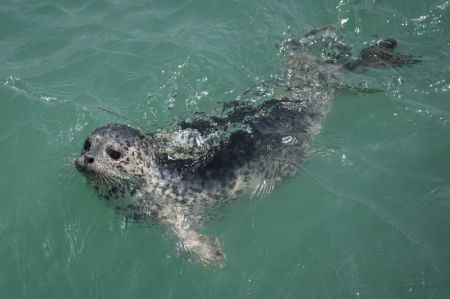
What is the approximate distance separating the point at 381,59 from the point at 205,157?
306 cm

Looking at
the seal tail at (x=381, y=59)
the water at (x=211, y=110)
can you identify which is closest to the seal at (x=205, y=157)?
the water at (x=211, y=110)

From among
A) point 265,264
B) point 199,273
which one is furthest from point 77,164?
point 265,264

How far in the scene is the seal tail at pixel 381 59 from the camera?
7328mm

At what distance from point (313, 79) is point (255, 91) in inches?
31.8

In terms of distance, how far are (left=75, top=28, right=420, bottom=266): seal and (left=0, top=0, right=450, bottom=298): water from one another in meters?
0.19

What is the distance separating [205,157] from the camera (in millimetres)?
5949

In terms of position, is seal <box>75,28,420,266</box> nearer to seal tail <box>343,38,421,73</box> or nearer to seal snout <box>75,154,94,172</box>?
seal snout <box>75,154,94,172</box>

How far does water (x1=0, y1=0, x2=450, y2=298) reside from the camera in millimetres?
5215

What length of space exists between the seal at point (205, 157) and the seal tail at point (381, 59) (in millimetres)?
371

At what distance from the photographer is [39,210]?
592 cm

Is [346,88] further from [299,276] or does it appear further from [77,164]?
[77,164]

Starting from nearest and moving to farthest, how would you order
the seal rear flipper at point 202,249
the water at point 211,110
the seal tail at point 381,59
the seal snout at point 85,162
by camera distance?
the seal snout at point 85,162 < the water at point 211,110 < the seal rear flipper at point 202,249 < the seal tail at point 381,59

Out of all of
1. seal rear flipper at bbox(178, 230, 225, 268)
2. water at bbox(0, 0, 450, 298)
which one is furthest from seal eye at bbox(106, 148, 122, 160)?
seal rear flipper at bbox(178, 230, 225, 268)

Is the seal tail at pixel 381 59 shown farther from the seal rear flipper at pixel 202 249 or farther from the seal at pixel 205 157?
the seal rear flipper at pixel 202 249
